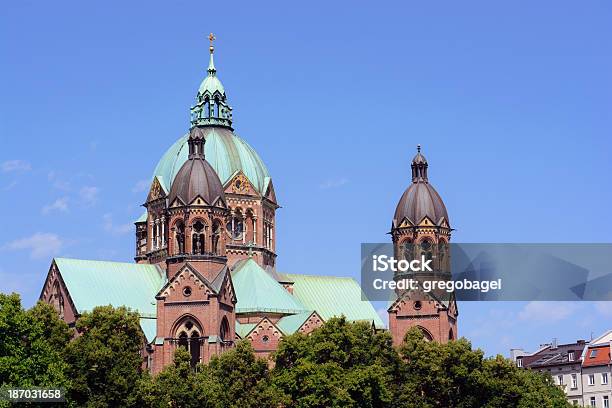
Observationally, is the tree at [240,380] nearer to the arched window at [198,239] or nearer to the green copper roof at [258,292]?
the arched window at [198,239]

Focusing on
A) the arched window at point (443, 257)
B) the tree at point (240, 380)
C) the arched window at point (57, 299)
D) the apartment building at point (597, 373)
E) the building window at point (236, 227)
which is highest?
the building window at point (236, 227)

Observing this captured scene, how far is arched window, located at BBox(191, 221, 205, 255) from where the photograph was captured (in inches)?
4513

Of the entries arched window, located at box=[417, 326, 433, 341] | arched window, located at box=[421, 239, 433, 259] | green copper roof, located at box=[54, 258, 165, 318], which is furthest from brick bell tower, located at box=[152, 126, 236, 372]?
arched window, located at box=[421, 239, 433, 259]

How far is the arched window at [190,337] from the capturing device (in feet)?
367

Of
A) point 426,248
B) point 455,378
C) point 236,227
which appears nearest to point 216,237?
point 236,227

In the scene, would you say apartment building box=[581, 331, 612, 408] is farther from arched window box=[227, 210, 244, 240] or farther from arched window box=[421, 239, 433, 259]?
arched window box=[227, 210, 244, 240]

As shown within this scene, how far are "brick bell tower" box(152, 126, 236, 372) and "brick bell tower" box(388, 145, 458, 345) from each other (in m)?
16.0

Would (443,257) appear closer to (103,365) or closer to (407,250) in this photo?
(407,250)

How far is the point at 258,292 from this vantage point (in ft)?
399

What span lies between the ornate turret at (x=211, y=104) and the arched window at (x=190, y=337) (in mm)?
27642

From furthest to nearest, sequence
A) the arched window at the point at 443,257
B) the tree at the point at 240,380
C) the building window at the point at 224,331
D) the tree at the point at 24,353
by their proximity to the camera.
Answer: the arched window at the point at 443,257, the building window at the point at 224,331, the tree at the point at 240,380, the tree at the point at 24,353

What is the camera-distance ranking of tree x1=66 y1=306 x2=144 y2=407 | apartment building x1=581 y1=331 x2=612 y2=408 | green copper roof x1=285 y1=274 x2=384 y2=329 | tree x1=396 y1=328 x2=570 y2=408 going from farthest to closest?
apartment building x1=581 y1=331 x2=612 y2=408 → green copper roof x1=285 y1=274 x2=384 y2=329 → tree x1=396 y1=328 x2=570 y2=408 → tree x1=66 y1=306 x2=144 y2=407

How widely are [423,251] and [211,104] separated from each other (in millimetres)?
26003

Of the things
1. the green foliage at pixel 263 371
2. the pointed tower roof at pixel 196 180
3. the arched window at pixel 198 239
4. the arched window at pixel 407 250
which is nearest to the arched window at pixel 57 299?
the pointed tower roof at pixel 196 180
